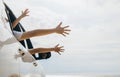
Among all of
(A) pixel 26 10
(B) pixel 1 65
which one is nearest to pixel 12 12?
(A) pixel 26 10

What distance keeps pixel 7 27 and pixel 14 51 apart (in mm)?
428

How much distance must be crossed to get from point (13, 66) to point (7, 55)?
Result: 30 cm

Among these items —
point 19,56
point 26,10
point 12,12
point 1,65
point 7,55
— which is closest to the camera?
point 1,65

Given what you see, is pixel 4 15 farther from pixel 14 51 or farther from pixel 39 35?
pixel 39 35

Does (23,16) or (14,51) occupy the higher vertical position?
(23,16)

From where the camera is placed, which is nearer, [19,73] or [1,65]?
[1,65]

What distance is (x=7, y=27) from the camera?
4242mm

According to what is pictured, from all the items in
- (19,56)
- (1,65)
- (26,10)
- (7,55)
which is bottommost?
(1,65)

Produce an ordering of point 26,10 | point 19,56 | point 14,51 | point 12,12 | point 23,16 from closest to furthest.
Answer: point 14,51
point 19,56
point 12,12
point 23,16
point 26,10

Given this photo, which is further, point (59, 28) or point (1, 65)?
point (59, 28)

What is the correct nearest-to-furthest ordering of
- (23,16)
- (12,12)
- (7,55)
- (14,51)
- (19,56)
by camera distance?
(7,55)
(14,51)
(19,56)
(12,12)
(23,16)

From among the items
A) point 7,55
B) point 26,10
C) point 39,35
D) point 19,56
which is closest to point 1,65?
point 7,55

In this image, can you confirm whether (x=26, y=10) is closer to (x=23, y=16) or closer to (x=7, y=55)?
(x=23, y=16)

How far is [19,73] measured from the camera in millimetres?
4762
